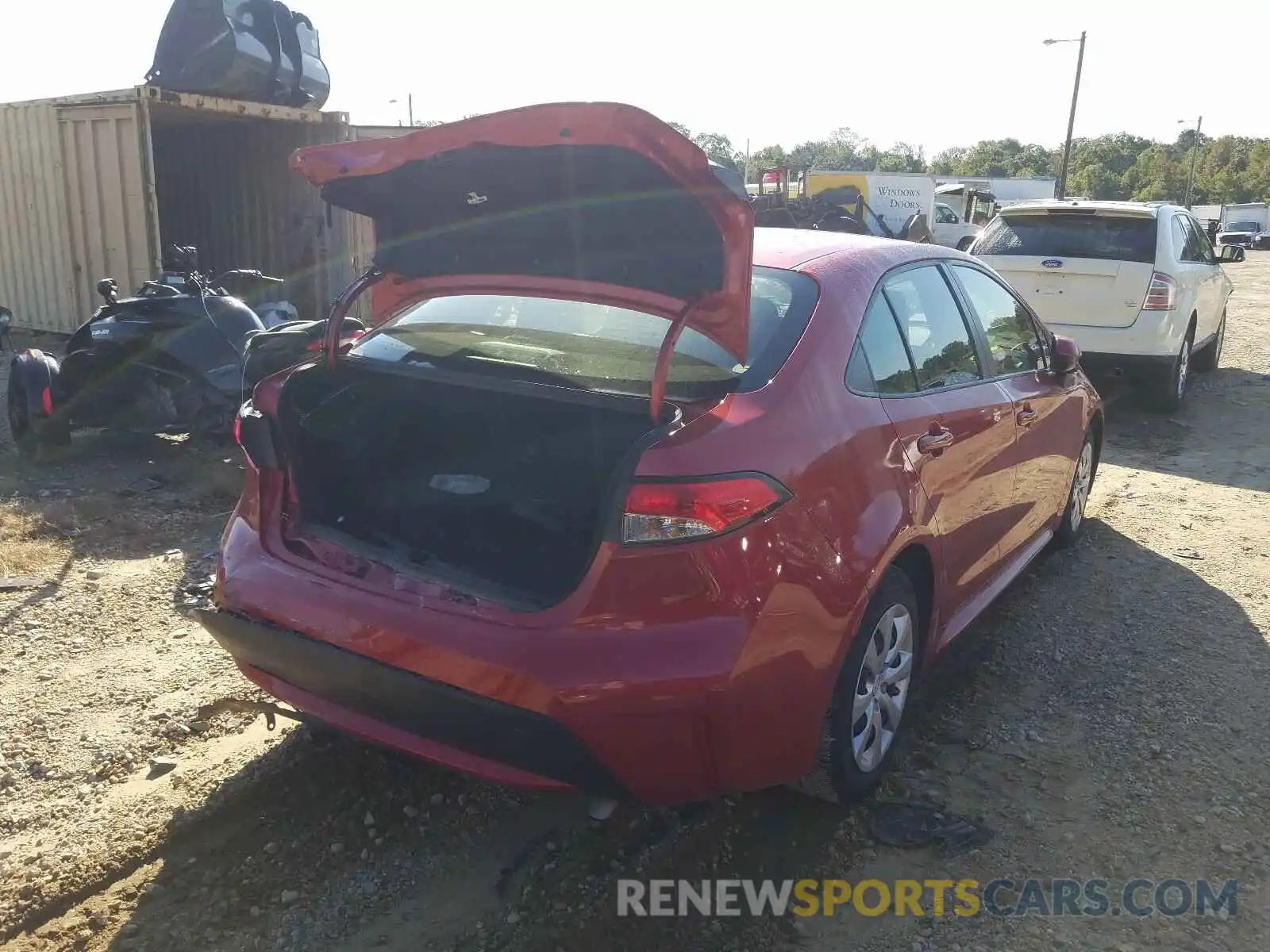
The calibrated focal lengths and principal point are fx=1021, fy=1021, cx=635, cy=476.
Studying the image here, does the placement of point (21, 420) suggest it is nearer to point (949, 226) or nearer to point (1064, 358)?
point (1064, 358)

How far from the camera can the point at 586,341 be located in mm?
3129

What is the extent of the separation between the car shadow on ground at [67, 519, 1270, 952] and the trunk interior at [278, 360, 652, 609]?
2.34ft

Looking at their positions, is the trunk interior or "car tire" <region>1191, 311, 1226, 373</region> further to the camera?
"car tire" <region>1191, 311, 1226, 373</region>

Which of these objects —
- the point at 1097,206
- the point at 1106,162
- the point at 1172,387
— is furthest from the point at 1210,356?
the point at 1106,162

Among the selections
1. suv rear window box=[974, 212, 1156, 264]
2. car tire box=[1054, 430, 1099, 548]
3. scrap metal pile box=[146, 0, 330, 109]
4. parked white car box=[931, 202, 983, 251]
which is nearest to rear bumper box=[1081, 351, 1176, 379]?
suv rear window box=[974, 212, 1156, 264]

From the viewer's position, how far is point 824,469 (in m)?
2.60

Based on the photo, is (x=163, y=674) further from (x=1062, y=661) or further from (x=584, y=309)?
(x=1062, y=661)

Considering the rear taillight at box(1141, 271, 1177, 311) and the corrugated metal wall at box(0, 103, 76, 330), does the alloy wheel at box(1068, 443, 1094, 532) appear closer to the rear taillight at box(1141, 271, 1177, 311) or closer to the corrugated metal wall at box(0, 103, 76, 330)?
the rear taillight at box(1141, 271, 1177, 311)

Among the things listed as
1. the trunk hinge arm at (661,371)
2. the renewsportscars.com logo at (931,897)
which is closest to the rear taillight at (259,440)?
→ the trunk hinge arm at (661,371)

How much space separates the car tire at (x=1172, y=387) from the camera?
836cm

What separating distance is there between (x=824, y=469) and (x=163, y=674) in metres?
2.63

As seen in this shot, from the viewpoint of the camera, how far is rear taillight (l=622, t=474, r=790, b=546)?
2.32 meters

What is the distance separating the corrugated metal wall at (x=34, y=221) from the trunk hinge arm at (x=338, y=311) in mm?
9484

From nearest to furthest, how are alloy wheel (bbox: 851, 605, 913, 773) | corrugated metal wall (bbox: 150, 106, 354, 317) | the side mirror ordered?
1. alloy wheel (bbox: 851, 605, 913, 773)
2. the side mirror
3. corrugated metal wall (bbox: 150, 106, 354, 317)
